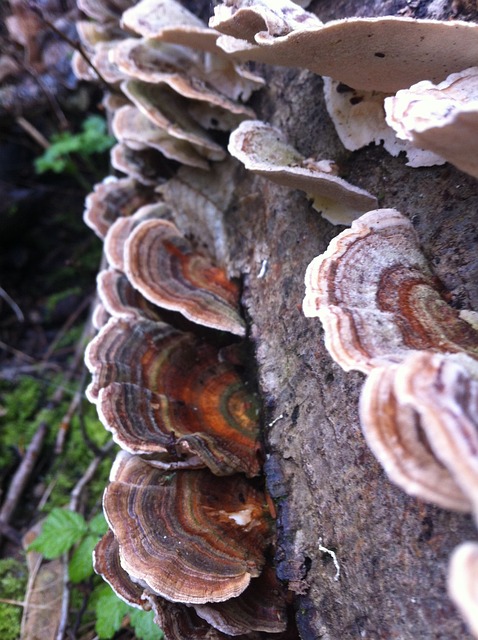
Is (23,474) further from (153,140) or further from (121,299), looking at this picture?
(153,140)

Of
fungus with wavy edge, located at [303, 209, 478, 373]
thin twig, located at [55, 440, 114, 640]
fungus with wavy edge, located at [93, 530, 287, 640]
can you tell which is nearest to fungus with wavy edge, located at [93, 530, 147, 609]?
fungus with wavy edge, located at [93, 530, 287, 640]

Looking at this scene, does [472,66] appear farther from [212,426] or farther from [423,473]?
[212,426]

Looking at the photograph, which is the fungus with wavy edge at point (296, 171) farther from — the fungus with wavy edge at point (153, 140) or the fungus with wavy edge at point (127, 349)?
the fungus with wavy edge at point (127, 349)

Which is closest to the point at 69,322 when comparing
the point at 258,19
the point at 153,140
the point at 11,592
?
the point at 153,140

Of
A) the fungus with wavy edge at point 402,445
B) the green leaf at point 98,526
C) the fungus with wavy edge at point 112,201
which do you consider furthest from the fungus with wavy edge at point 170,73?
the green leaf at point 98,526

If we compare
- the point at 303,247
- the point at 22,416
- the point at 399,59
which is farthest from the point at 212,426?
the point at 22,416

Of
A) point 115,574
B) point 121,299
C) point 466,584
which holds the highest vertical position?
point 121,299
